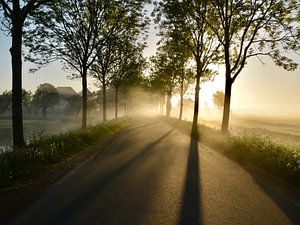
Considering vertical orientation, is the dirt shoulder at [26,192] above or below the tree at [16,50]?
below

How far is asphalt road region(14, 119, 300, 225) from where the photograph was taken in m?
5.95

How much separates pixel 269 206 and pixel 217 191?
1.48 meters

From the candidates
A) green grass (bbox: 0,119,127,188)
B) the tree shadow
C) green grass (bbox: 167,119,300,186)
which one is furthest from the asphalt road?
green grass (bbox: 0,119,127,188)

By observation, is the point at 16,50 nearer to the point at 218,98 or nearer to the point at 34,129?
the point at 34,129

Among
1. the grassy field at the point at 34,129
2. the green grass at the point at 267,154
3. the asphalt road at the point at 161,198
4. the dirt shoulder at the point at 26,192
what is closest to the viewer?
the asphalt road at the point at 161,198

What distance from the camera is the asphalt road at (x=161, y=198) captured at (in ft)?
19.5

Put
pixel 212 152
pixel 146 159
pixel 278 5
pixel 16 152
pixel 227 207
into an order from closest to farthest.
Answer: pixel 227 207
pixel 16 152
pixel 146 159
pixel 212 152
pixel 278 5

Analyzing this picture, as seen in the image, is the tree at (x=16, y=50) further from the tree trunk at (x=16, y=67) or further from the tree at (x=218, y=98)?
the tree at (x=218, y=98)

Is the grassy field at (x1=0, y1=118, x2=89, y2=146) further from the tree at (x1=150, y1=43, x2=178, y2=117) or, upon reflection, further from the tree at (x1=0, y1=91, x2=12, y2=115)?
the tree at (x1=0, y1=91, x2=12, y2=115)

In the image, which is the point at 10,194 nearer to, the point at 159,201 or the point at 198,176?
the point at 159,201

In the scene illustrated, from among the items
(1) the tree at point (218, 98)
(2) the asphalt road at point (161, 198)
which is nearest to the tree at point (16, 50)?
(2) the asphalt road at point (161, 198)

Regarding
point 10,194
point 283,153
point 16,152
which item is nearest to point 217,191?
point 283,153

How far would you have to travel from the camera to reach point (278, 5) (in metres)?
20.4

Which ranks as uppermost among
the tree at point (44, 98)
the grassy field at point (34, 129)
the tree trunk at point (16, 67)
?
the tree trunk at point (16, 67)
